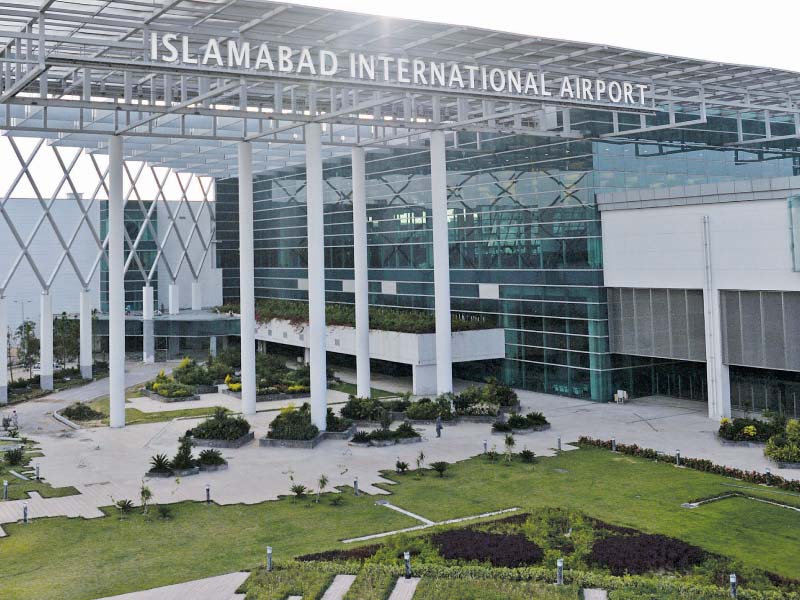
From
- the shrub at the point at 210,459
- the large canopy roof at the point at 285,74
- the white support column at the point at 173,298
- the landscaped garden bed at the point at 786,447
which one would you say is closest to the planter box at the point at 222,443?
the shrub at the point at 210,459

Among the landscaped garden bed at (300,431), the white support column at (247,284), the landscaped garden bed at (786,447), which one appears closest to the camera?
the landscaped garden bed at (786,447)

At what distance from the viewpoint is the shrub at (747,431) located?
30969 mm

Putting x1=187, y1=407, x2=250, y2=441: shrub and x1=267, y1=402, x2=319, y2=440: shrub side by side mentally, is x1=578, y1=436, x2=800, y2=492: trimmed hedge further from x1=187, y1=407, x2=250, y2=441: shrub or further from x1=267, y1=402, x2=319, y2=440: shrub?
x1=187, y1=407, x2=250, y2=441: shrub

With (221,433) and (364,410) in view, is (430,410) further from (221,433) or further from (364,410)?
(221,433)

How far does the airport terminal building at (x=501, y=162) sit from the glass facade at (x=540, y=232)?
0.12 meters

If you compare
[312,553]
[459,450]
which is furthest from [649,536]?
[459,450]

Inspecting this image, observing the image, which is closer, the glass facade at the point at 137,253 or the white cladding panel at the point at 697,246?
the white cladding panel at the point at 697,246

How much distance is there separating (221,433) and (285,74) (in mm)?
15332

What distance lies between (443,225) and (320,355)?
8.62 m

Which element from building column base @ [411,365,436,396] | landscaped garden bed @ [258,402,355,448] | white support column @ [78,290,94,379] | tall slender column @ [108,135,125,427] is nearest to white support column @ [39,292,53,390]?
white support column @ [78,290,94,379]

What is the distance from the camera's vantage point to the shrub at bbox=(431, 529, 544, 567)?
1906cm

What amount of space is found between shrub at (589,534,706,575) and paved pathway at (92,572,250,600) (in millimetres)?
7791

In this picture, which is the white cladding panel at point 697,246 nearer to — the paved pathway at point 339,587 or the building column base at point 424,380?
the building column base at point 424,380

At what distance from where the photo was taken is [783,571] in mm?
18344
